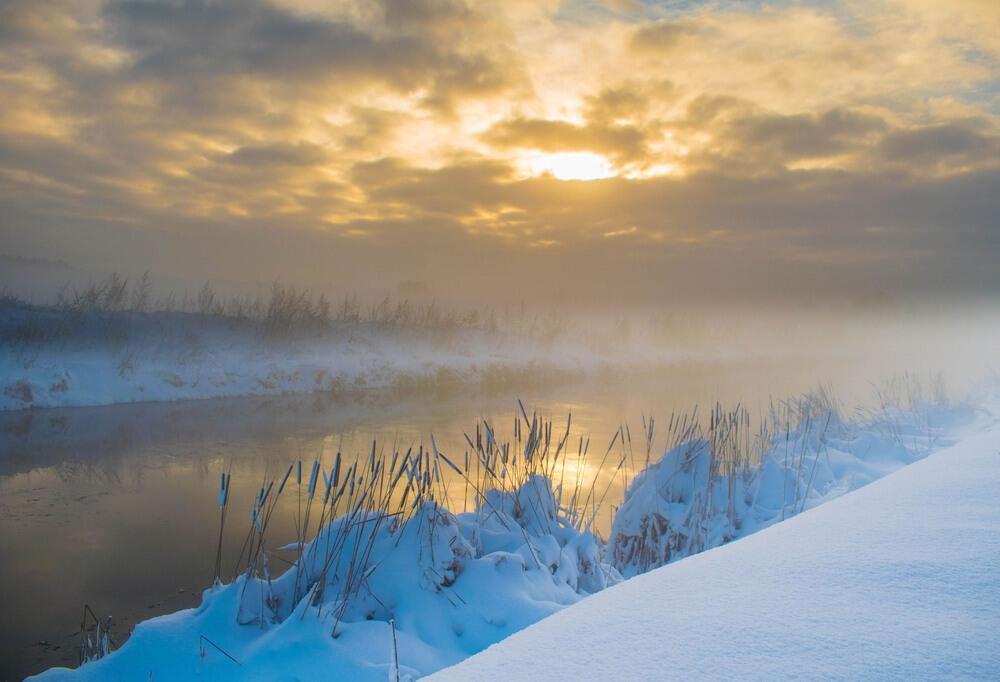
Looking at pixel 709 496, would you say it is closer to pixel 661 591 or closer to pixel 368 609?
pixel 368 609

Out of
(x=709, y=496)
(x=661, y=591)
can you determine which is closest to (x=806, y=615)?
(x=661, y=591)

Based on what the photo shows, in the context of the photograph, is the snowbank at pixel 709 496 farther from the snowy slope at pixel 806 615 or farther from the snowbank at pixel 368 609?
the snowy slope at pixel 806 615

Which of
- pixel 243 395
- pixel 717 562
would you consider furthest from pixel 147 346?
pixel 717 562

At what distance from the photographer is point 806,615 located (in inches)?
53.1

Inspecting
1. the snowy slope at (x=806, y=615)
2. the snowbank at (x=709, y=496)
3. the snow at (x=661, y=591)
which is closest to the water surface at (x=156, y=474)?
the snowbank at (x=709, y=496)

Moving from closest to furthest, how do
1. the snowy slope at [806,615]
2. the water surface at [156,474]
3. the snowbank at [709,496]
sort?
the snowy slope at [806,615], the water surface at [156,474], the snowbank at [709,496]

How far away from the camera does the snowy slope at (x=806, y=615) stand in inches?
45.0

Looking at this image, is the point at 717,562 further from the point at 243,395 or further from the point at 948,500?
the point at 243,395

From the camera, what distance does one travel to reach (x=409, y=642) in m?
3.30

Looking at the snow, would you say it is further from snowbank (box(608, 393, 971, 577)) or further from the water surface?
the water surface

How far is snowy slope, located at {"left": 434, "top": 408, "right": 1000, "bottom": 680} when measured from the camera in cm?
114

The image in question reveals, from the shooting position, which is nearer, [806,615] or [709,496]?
[806,615]

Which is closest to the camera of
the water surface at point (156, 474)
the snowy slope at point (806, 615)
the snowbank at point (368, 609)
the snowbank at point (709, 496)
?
the snowy slope at point (806, 615)

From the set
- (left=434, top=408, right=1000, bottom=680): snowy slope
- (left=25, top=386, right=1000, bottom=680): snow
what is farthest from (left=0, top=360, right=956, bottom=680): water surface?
(left=434, top=408, right=1000, bottom=680): snowy slope
